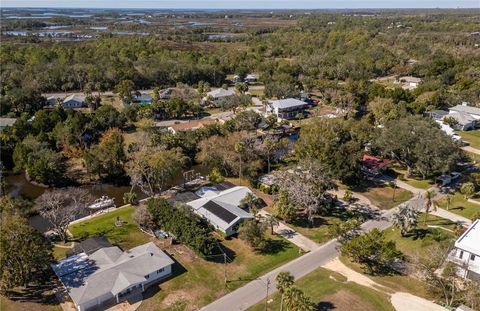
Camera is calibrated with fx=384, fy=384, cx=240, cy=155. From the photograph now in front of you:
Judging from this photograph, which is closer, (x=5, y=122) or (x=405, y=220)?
(x=405, y=220)

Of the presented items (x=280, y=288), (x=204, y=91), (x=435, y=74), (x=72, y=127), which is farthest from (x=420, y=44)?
(x=280, y=288)

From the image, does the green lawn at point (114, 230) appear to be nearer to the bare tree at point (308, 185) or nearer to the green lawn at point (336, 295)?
the green lawn at point (336, 295)

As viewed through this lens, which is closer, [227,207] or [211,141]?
[227,207]

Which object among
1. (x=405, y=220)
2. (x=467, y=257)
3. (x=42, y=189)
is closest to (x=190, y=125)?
(x=42, y=189)

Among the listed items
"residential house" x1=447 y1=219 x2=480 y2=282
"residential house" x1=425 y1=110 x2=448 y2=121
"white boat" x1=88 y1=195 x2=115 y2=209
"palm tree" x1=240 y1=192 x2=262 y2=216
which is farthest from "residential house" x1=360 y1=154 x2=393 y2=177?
"white boat" x1=88 y1=195 x2=115 y2=209

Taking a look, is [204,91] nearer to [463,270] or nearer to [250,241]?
[250,241]

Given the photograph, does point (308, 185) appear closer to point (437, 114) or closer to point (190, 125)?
point (190, 125)
